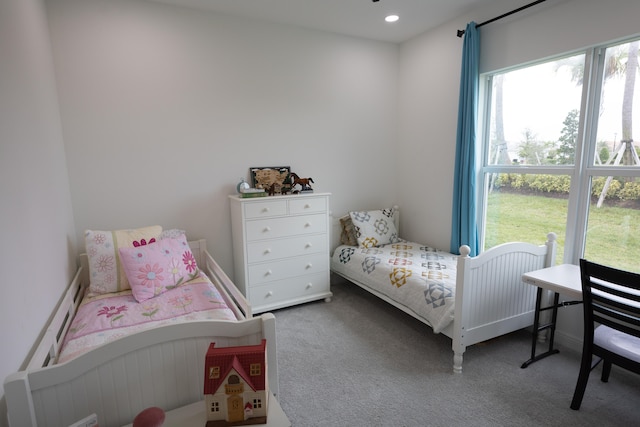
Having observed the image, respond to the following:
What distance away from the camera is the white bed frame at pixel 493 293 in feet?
6.88

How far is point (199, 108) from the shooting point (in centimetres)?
288

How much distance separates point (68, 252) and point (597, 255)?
358 cm

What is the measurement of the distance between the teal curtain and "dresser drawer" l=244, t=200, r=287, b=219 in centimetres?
156

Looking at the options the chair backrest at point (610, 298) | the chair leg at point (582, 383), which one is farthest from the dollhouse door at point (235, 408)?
the chair leg at point (582, 383)

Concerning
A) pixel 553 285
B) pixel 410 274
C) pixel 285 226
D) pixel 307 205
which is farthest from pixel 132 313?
pixel 553 285

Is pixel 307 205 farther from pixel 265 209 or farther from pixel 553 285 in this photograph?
pixel 553 285

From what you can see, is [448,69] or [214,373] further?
[448,69]

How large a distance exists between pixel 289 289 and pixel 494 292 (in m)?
1.68

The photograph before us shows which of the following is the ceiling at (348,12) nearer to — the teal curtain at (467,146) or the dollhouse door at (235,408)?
the teal curtain at (467,146)

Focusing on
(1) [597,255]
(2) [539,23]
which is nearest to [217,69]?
(2) [539,23]

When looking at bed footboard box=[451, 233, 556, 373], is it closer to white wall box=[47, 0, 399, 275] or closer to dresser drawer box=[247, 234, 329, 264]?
dresser drawer box=[247, 234, 329, 264]

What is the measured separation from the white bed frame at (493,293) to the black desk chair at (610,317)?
51cm

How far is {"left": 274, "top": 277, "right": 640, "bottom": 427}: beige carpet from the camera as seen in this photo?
179 cm

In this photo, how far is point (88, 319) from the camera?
5.98 feet
